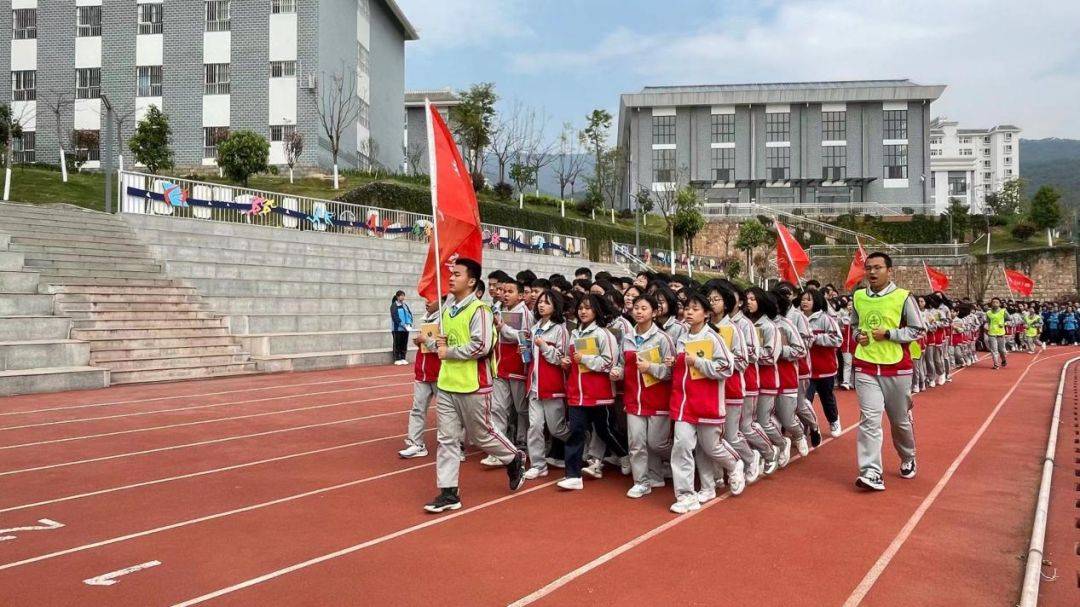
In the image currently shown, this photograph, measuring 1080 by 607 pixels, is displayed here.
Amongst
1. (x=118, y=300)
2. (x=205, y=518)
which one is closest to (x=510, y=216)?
(x=118, y=300)

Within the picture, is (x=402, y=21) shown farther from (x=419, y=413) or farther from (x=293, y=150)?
(x=419, y=413)

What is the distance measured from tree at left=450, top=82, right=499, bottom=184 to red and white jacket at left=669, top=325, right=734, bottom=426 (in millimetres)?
35762

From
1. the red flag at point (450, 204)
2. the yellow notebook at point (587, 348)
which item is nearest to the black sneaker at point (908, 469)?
the yellow notebook at point (587, 348)

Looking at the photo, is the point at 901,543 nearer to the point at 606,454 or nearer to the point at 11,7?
the point at 606,454

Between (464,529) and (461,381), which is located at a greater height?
(461,381)

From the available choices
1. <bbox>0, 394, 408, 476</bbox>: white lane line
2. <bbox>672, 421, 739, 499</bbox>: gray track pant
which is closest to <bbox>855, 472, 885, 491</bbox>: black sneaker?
<bbox>672, 421, 739, 499</bbox>: gray track pant

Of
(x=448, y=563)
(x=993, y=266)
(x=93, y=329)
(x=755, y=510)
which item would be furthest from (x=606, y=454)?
(x=993, y=266)

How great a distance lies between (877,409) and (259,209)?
1630cm

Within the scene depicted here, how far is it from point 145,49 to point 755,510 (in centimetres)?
3887

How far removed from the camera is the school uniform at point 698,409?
17.4 feet

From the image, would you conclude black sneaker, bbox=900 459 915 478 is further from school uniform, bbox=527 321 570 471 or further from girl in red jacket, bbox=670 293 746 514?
school uniform, bbox=527 321 570 471

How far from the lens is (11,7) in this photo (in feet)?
121

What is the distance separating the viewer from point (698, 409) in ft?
17.5

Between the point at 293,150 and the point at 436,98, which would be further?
the point at 436,98
